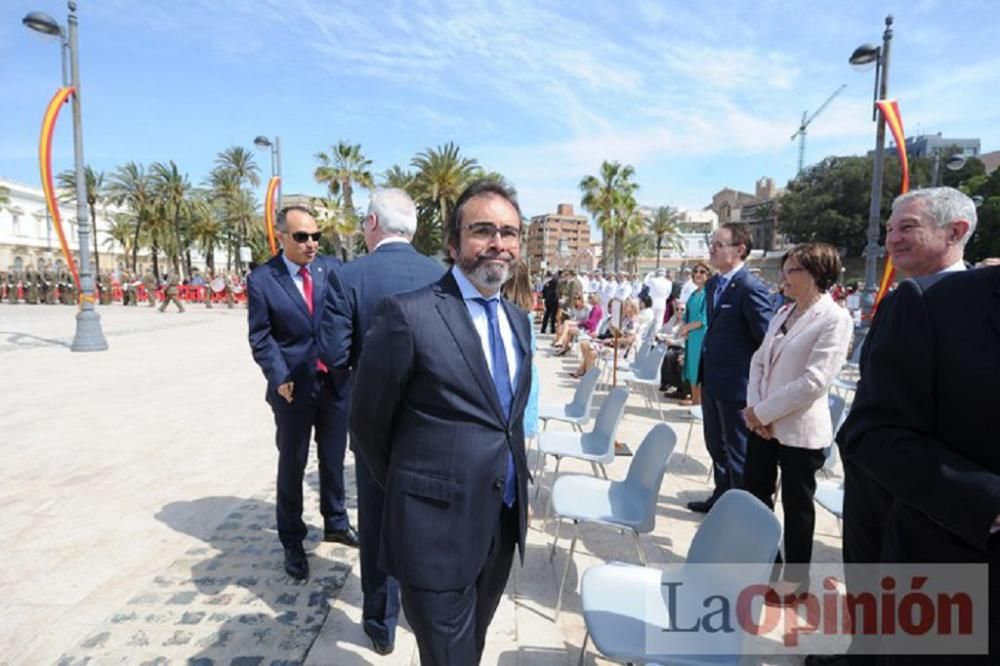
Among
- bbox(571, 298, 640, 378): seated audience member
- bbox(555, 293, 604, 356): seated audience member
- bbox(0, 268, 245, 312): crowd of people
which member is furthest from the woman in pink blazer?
bbox(0, 268, 245, 312): crowd of people

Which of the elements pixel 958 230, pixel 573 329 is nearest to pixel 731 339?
pixel 958 230

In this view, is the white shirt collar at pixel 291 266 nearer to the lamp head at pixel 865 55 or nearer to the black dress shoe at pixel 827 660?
the black dress shoe at pixel 827 660

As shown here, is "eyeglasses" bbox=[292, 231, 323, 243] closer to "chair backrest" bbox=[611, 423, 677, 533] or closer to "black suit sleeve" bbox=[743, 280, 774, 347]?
"chair backrest" bbox=[611, 423, 677, 533]

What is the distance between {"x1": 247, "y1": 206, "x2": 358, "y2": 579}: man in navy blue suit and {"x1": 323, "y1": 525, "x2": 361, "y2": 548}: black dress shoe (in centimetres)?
35

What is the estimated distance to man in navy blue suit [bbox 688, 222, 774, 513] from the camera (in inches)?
147

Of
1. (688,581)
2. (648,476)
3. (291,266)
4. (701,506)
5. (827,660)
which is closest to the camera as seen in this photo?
(688,581)

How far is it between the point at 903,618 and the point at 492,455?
1.32 meters

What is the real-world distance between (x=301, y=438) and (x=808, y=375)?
2.84 meters

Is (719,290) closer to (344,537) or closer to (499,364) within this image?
(499,364)

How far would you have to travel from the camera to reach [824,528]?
13.7 feet

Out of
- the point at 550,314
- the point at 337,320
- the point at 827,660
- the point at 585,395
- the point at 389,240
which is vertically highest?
the point at 389,240

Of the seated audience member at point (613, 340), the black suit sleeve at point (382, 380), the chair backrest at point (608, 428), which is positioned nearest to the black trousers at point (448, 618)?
the black suit sleeve at point (382, 380)

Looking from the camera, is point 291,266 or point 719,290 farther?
point 719,290

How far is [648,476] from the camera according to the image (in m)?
3.15
